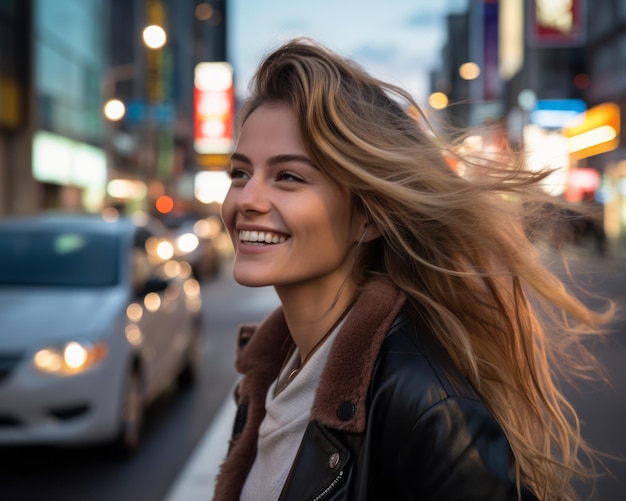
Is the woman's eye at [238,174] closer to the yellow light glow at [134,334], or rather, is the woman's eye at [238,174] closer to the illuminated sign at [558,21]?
the yellow light glow at [134,334]

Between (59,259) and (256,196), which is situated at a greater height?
(256,196)

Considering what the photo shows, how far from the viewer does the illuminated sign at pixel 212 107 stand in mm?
53531

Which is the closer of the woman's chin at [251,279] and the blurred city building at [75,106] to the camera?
the woman's chin at [251,279]

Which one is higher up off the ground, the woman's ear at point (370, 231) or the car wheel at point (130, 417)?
the woman's ear at point (370, 231)

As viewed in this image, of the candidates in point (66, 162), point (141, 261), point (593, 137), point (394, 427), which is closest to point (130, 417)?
point (141, 261)

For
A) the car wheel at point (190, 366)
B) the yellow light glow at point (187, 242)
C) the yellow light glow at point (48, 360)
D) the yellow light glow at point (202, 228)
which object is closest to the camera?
the yellow light glow at point (48, 360)

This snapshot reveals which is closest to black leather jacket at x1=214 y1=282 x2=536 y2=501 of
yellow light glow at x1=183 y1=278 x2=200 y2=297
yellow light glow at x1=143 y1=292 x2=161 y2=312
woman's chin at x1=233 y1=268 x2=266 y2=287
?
woman's chin at x1=233 y1=268 x2=266 y2=287

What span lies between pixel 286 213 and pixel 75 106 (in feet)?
123

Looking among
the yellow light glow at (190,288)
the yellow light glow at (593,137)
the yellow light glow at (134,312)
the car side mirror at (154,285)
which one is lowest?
the yellow light glow at (134,312)

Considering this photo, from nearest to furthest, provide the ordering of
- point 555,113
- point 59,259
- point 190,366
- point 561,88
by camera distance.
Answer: point 59,259
point 190,366
point 555,113
point 561,88

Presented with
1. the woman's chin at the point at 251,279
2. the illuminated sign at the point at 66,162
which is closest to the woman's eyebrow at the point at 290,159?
the woman's chin at the point at 251,279

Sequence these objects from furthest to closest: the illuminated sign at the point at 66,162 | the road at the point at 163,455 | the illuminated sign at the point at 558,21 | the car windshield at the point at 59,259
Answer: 1. the illuminated sign at the point at 66,162
2. the illuminated sign at the point at 558,21
3. the car windshield at the point at 59,259
4. the road at the point at 163,455

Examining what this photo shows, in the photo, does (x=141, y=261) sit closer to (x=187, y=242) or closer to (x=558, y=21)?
(x=187, y=242)

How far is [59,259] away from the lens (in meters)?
6.84
